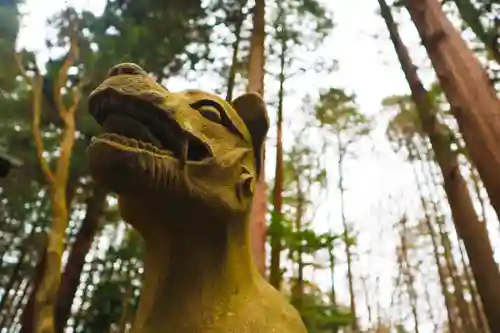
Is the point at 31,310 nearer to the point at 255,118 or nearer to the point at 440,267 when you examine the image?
the point at 255,118

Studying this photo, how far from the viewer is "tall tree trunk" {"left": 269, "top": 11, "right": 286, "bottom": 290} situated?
627cm

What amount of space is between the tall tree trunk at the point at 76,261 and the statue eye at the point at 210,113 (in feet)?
16.0

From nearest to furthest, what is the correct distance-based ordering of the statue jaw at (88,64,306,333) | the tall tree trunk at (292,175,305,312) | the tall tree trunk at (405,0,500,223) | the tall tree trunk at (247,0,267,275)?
the statue jaw at (88,64,306,333), the tall tree trunk at (405,0,500,223), the tall tree trunk at (247,0,267,275), the tall tree trunk at (292,175,305,312)

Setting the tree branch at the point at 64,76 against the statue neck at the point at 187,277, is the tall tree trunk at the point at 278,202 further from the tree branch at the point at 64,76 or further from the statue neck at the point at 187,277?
the statue neck at the point at 187,277

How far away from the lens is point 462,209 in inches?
156

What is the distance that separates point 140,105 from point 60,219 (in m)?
4.51

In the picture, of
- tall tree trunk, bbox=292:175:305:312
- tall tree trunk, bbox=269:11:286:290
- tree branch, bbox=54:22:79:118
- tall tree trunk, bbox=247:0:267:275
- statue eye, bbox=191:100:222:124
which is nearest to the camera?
statue eye, bbox=191:100:222:124

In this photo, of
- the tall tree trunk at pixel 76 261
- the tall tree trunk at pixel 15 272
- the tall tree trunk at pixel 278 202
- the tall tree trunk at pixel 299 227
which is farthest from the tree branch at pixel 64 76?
the tall tree trunk at pixel 15 272

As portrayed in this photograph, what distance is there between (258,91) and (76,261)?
3.38m

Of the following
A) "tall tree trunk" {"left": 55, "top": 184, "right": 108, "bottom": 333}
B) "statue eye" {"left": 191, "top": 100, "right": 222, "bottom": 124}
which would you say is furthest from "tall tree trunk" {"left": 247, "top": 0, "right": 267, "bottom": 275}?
"tall tree trunk" {"left": 55, "top": 184, "right": 108, "bottom": 333}

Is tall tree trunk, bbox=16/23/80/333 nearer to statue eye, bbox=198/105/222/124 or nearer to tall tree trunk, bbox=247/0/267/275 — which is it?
tall tree trunk, bbox=247/0/267/275

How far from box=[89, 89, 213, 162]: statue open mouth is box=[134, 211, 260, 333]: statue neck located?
29 cm

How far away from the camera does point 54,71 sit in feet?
24.2

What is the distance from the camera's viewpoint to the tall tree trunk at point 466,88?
289 cm
